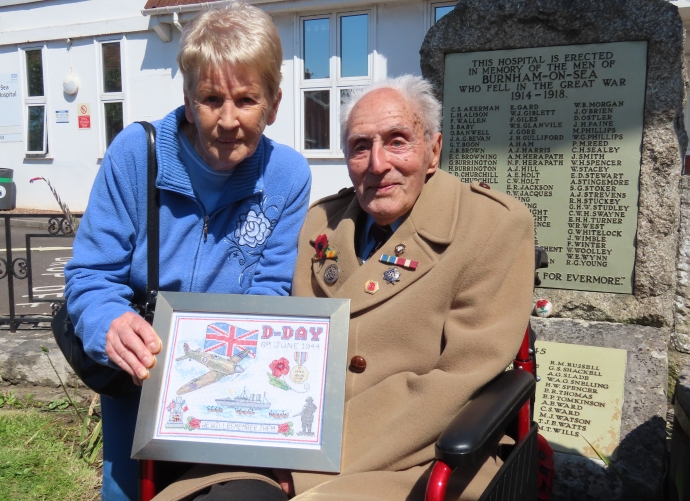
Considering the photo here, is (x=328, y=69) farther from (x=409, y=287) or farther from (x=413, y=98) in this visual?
(x=409, y=287)

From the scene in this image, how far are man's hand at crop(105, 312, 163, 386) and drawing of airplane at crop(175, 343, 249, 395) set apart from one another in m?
0.09

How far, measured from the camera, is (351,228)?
6.98 feet

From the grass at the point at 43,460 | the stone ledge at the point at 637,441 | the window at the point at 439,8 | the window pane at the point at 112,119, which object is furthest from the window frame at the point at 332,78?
the stone ledge at the point at 637,441

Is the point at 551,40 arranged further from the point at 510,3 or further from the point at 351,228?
the point at 351,228

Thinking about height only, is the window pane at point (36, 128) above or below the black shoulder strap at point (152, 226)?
above

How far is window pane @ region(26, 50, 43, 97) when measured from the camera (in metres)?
12.8

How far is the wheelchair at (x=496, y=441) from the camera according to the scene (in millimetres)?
1414

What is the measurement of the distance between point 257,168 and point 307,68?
911 cm

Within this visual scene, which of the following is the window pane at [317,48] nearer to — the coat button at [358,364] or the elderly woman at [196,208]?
the elderly woman at [196,208]

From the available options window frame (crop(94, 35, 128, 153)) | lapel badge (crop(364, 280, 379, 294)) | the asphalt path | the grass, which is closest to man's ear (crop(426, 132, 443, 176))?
lapel badge (crop(364, 280, 379, 294))

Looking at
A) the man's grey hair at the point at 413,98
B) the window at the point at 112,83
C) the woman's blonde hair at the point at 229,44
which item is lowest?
the man's grey hair at the point at 413,98

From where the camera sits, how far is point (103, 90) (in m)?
12.1

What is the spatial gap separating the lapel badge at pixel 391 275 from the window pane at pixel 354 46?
8.69 meters

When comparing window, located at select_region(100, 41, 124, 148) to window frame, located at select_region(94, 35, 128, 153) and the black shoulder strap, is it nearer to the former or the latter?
window frame, located at select_region(94, 35, 128, 153)
